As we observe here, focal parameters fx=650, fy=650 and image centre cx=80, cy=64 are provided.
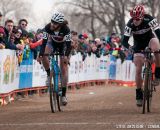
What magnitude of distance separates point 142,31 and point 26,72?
759 centimetres

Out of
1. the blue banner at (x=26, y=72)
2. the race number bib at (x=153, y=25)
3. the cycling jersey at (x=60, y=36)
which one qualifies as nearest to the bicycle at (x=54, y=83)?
the cycling jersey at (x=60, y=36)

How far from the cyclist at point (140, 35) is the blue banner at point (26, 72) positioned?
681 cm

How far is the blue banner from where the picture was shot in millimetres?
20812

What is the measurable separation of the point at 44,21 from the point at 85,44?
83.3 m

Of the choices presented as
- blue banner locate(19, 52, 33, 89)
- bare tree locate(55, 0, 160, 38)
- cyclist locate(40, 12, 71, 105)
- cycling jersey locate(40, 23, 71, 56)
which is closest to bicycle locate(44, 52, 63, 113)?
cyclist locate(40, 12, 71, 105)

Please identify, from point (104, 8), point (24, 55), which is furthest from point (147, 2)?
point (24, 55)

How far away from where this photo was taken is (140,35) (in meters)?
14.6

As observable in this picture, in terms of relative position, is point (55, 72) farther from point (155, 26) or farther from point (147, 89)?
point (155, 26)

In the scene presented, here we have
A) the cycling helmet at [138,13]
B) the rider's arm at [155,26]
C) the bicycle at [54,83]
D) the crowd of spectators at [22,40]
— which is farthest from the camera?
the crowd of spectators at [22,40]

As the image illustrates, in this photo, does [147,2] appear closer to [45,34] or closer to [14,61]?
[14,61]

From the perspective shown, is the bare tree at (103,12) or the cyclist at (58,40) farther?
the bare tree at (103,12)

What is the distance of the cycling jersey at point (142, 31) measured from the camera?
14406 mm

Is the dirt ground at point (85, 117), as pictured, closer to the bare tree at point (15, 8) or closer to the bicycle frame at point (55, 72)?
the bicycle frame at point (55, 72)

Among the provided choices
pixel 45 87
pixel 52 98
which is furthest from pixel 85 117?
pixel 45 87
